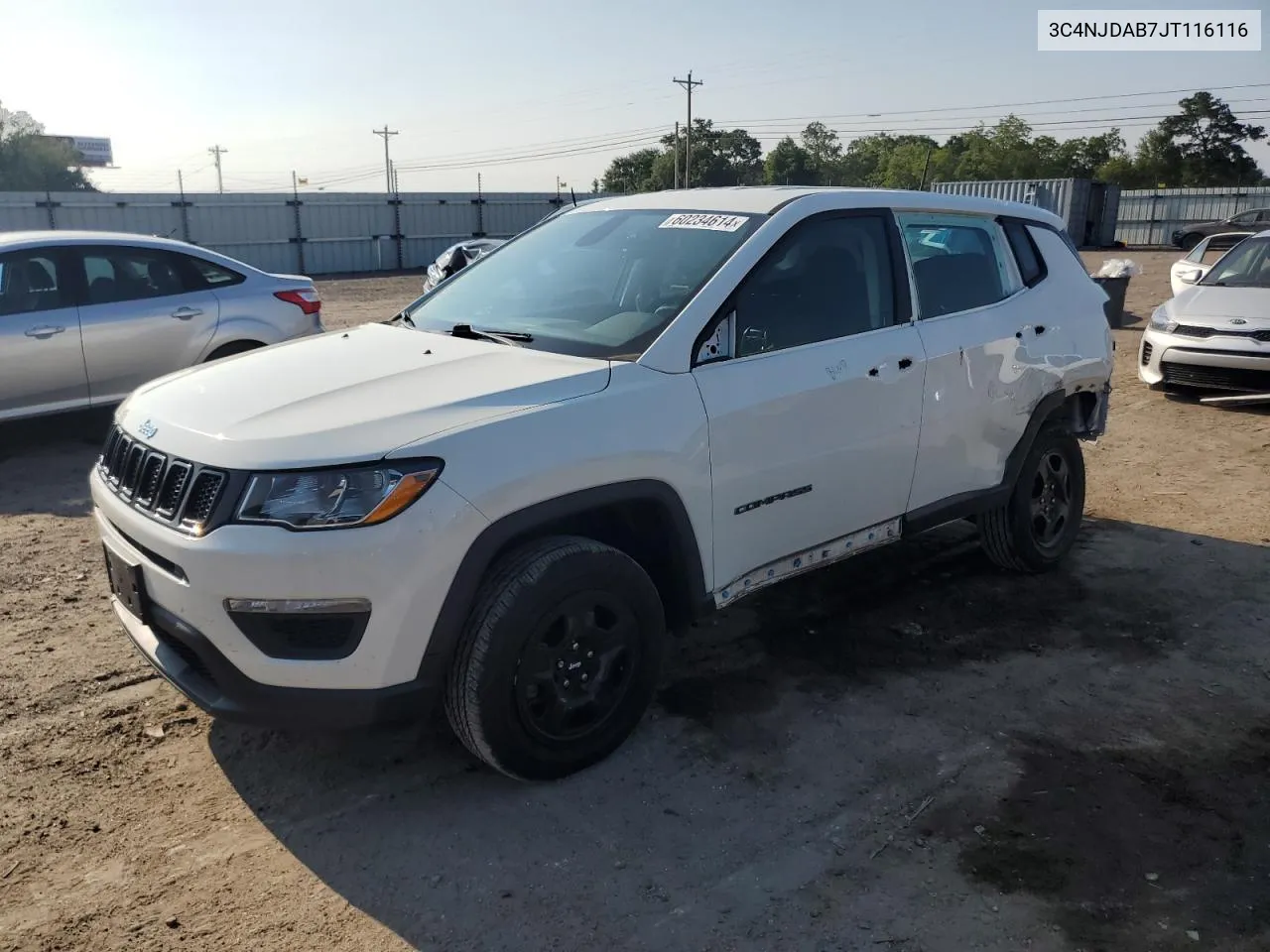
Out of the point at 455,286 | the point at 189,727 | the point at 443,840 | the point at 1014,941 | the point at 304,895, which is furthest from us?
the point at 455,286

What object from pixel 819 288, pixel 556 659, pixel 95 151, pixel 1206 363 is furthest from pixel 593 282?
pixel 95 151

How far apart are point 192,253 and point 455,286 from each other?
440 centimetres

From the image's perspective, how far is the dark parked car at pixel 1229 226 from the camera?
3209 cm

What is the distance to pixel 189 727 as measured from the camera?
365 centimetres

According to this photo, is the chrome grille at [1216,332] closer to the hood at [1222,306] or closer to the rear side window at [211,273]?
the hood at [1222,306]

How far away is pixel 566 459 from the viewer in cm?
299

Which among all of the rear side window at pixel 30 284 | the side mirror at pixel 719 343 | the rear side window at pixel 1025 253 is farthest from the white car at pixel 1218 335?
→ the rear side window at pixel 30 284

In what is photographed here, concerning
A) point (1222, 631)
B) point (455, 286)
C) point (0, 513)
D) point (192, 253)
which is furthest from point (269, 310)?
point (1222, 631)

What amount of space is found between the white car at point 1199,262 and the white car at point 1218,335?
0.41 metres

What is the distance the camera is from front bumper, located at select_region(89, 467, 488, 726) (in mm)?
2695

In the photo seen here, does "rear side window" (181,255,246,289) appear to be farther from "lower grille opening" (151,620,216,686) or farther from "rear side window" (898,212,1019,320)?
"rear side window" (898,212,1019,320)

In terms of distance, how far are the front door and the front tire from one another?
17.0 inches

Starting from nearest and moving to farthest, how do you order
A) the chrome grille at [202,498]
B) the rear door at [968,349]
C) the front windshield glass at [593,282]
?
the chrome grille at [202,498]
the front windshield glass at [593,282]
the rear door at [968,349]

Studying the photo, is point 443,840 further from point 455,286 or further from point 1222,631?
point 1222,631
